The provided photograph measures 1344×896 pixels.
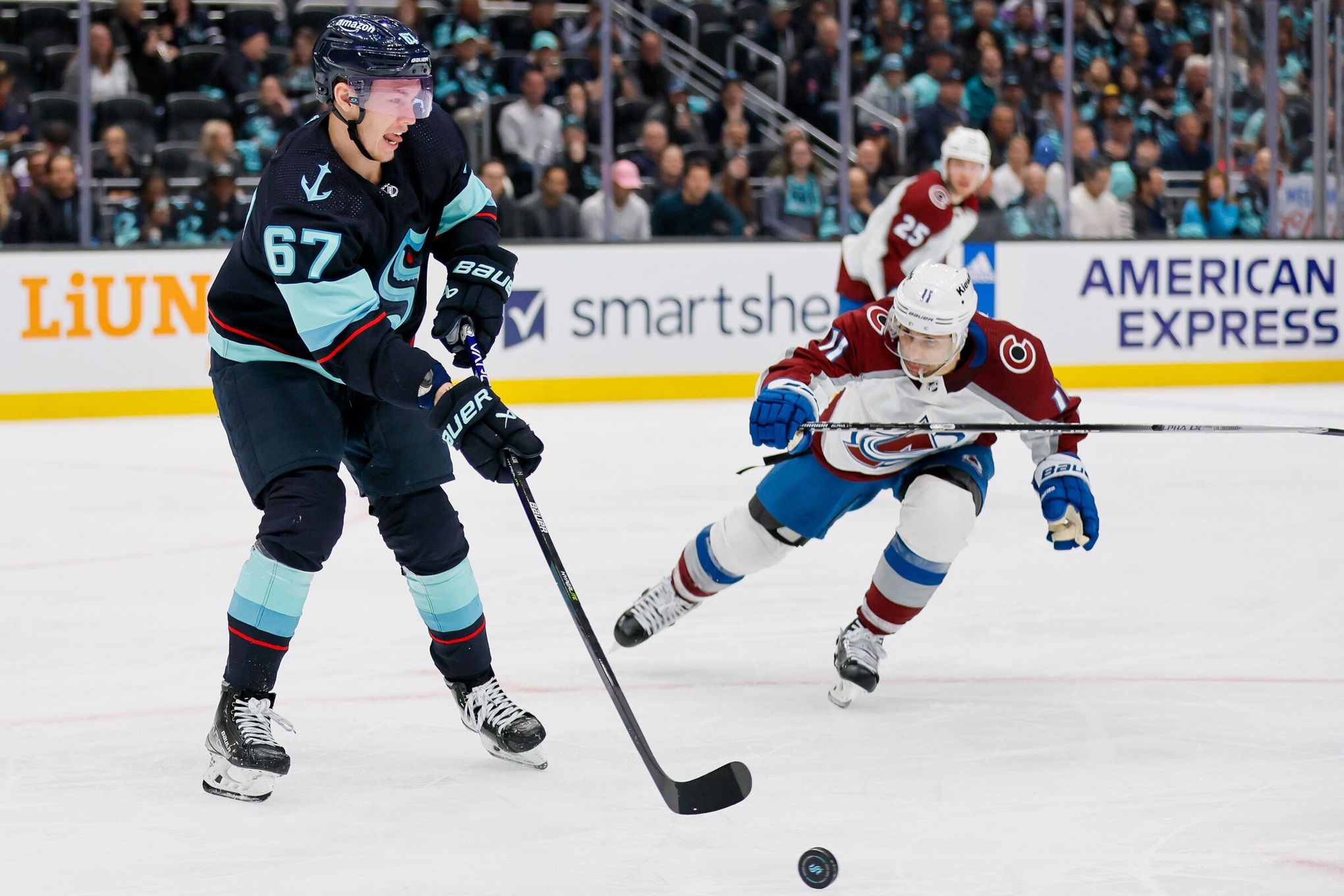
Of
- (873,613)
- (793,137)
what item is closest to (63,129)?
(793,137)

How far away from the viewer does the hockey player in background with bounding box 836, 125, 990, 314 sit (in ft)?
17.9

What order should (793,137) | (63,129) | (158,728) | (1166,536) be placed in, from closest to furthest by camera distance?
(158,728) < (1166,536) < (63,129) < (793,137)

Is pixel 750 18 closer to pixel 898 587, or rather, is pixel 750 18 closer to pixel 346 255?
pixel 898 587

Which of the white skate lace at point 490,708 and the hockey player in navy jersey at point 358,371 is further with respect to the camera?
the white skate lace at point 490,708

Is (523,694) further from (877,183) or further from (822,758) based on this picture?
(877,183)

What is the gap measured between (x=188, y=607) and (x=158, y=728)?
40.7 inches

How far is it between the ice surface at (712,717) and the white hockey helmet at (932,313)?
62 centimetres

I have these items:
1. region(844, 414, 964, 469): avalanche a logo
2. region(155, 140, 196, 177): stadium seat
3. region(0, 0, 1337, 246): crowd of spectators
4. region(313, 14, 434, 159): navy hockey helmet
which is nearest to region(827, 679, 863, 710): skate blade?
region(844, 414, 964, 469): avalanche a logo

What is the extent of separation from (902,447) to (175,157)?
587 cm

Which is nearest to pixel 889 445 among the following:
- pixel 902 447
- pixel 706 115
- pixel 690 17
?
pixel 902 447

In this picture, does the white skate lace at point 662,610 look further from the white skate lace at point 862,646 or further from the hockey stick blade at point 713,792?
the hockey stick blade at point 713,792

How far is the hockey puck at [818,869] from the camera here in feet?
6.89

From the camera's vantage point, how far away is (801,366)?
305 cm

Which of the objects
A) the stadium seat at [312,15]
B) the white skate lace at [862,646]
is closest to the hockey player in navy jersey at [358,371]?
the white skate lace at [862,646]
